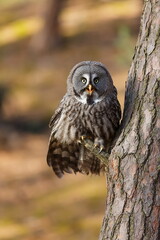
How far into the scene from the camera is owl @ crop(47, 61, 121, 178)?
4.72m

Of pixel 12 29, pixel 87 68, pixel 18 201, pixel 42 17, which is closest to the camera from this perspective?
pixel 87 68

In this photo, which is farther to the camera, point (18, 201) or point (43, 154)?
point (43, 154)

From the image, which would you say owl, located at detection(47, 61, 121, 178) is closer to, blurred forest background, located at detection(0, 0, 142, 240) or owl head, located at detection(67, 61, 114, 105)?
owl head, located at detection(67, 61, 114, 105)

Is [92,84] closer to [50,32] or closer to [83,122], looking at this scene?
[83,122]

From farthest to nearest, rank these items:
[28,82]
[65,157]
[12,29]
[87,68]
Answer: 1. [12,29]
2. [28,82]
3. [65,157]
4. [87,68]

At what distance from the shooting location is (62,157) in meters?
5.14

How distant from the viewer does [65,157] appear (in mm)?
5137

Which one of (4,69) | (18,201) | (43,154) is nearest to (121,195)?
(18,201)

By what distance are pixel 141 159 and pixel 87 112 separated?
78cm

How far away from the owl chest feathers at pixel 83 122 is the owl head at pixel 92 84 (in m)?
0.05

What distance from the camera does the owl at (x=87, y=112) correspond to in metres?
4.72

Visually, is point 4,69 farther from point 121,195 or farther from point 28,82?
point 121,195

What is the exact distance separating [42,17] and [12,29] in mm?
1973

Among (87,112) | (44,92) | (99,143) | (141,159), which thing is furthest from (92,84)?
(44,92)
